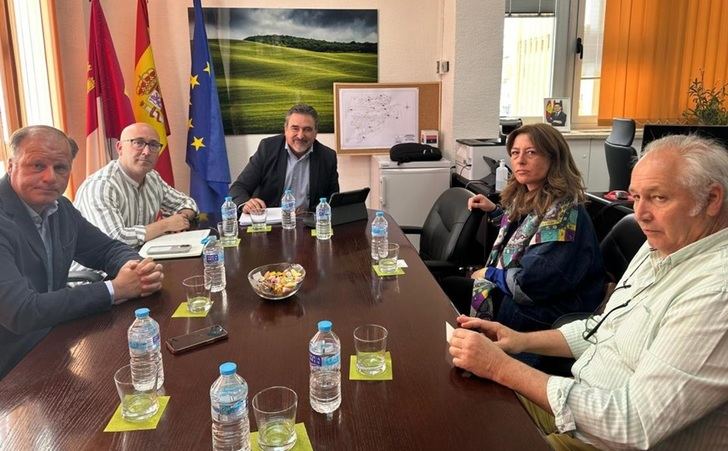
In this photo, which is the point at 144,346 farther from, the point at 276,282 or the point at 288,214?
the point at 288,214

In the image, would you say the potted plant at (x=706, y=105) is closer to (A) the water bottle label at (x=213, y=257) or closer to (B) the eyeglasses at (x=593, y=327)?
(B) the eyeglasses at (x=593, y=327)

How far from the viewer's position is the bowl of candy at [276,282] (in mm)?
1670

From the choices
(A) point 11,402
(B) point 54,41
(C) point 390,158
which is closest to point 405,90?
(C) point 390,158

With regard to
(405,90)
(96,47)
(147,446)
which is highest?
(96,47)

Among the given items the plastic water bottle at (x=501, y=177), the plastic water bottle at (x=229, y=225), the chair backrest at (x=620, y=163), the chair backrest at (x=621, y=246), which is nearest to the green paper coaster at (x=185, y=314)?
Answer: the plastic water bottle at (x=229, y=225)

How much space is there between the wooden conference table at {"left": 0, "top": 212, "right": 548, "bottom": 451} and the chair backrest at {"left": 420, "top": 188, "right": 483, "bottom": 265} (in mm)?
675

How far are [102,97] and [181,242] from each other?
6.92 ft

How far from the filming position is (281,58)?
14.4 feet

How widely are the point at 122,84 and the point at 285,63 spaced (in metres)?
1.26

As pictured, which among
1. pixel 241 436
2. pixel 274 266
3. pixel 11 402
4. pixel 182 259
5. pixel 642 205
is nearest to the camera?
pixel 241 436

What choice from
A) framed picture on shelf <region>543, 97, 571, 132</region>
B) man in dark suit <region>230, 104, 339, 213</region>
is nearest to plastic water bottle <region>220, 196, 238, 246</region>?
man in dark suit <region>230, 104, 339, 213</region>

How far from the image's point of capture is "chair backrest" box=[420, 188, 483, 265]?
252cm

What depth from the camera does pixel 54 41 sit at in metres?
3.64

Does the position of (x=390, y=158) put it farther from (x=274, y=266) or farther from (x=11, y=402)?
(x=11, y=402)
